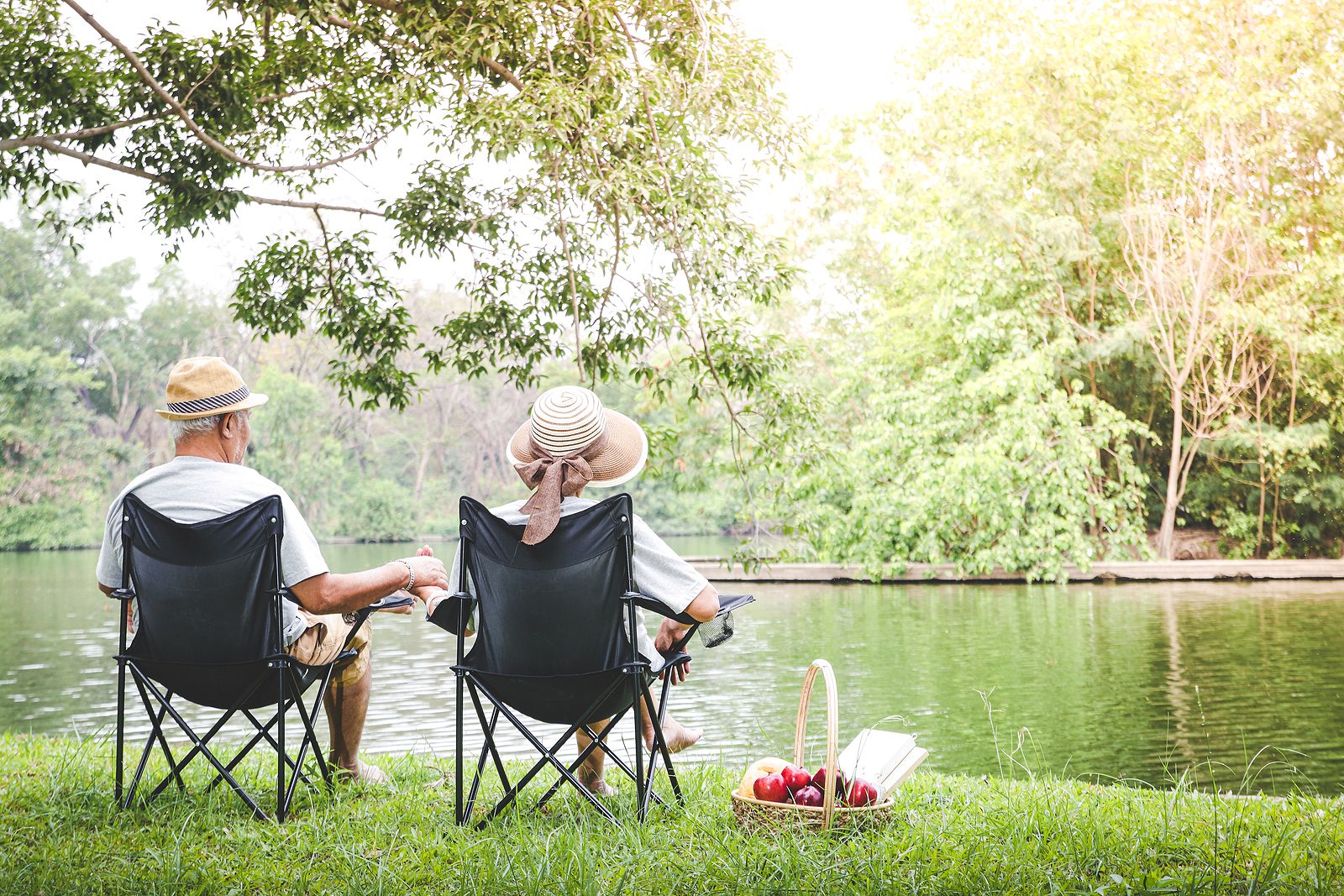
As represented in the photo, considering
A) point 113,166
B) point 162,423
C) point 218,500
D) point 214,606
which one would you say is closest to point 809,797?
point 214,606

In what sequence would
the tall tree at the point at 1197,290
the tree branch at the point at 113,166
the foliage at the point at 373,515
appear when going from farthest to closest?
1. the foliage at the point at 373,515
2. the tall tree at the point at 1197,290
3. the tree branch at the point at 113,166

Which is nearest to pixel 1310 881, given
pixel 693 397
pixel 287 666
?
pixel 287 666

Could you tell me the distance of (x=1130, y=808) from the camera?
2.60 metres

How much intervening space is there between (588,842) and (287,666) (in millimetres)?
816

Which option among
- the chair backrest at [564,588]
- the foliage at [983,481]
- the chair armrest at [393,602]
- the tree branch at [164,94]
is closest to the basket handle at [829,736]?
the chair backrest at [564,588]

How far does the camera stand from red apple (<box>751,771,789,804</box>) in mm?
2359

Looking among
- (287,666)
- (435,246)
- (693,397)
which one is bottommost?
(287,666)

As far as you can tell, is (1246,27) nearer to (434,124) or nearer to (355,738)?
(434,124)

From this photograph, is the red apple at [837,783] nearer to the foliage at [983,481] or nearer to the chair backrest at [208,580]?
the chair backrest at [208,580]

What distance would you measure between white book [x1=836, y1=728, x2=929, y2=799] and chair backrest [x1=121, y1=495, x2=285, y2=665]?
1.29 meters

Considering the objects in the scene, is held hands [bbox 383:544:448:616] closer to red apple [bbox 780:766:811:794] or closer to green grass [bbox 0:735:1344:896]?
green grass [bbox 0:735:1344:896]

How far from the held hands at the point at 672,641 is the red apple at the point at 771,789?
0.32 m

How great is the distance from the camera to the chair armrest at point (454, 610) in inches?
100.0

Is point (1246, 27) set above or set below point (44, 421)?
above
